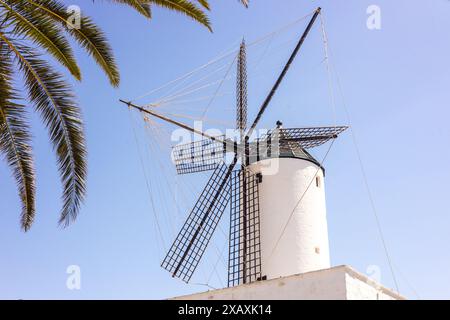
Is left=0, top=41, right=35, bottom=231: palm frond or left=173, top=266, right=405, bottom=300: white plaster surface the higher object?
left=0, top=41, right=35, bottom=231: palm frond

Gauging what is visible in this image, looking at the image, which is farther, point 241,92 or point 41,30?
point 241,92

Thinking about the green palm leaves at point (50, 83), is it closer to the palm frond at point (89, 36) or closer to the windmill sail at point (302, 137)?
the palm frond at point (89, 36)

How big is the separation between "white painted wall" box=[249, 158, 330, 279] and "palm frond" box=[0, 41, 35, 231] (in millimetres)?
6128

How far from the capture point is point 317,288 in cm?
789

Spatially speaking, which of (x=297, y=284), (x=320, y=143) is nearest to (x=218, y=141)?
(x=320, y=143)

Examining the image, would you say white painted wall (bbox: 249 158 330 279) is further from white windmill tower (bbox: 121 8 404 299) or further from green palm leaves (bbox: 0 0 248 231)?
green palm leaves (bbox: 0 0 248 231)

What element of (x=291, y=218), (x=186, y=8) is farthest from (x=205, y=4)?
(x=291, y=218)

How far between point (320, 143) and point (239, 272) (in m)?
3.93

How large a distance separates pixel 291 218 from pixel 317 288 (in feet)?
16.5

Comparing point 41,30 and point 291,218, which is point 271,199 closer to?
point 291,218

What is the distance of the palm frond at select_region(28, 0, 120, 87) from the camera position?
24.6 ft

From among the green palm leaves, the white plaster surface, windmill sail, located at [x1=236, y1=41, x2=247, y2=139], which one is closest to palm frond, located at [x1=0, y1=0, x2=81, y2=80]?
the green palm leaves
